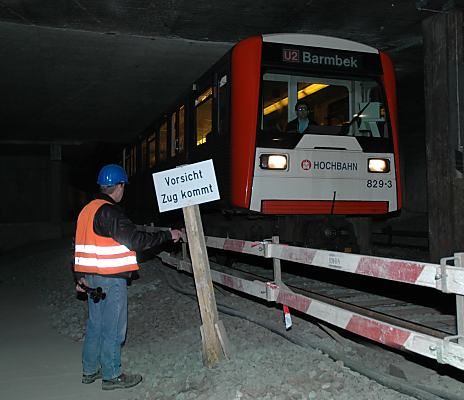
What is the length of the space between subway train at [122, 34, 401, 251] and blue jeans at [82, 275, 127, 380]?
100 inches

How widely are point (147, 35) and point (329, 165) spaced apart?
19.6 feet

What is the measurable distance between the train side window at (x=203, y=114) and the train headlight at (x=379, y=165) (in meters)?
2.30

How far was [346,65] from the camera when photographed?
7.31m

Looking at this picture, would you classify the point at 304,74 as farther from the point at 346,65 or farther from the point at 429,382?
the point at 429,382

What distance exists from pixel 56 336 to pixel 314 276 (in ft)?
13.7

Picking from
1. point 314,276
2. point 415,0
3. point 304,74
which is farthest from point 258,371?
point 415,0

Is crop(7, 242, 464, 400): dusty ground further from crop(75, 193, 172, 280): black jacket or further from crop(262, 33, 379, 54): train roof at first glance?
crop(262, 33, 379, 54): train roof

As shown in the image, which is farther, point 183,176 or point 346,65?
point 346,65

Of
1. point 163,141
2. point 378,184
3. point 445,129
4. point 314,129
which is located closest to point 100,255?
point 314,129

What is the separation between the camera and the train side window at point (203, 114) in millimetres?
8031

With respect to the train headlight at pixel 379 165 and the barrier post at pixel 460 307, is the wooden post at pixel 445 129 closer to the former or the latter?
the train headlight at pixel 379 165

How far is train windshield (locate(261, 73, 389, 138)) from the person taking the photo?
7.12m

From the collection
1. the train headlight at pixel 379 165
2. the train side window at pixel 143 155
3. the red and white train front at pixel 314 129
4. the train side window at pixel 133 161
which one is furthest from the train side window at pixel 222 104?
the train side window at pixel 133 161

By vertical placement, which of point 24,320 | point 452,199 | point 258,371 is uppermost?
point 452,199
